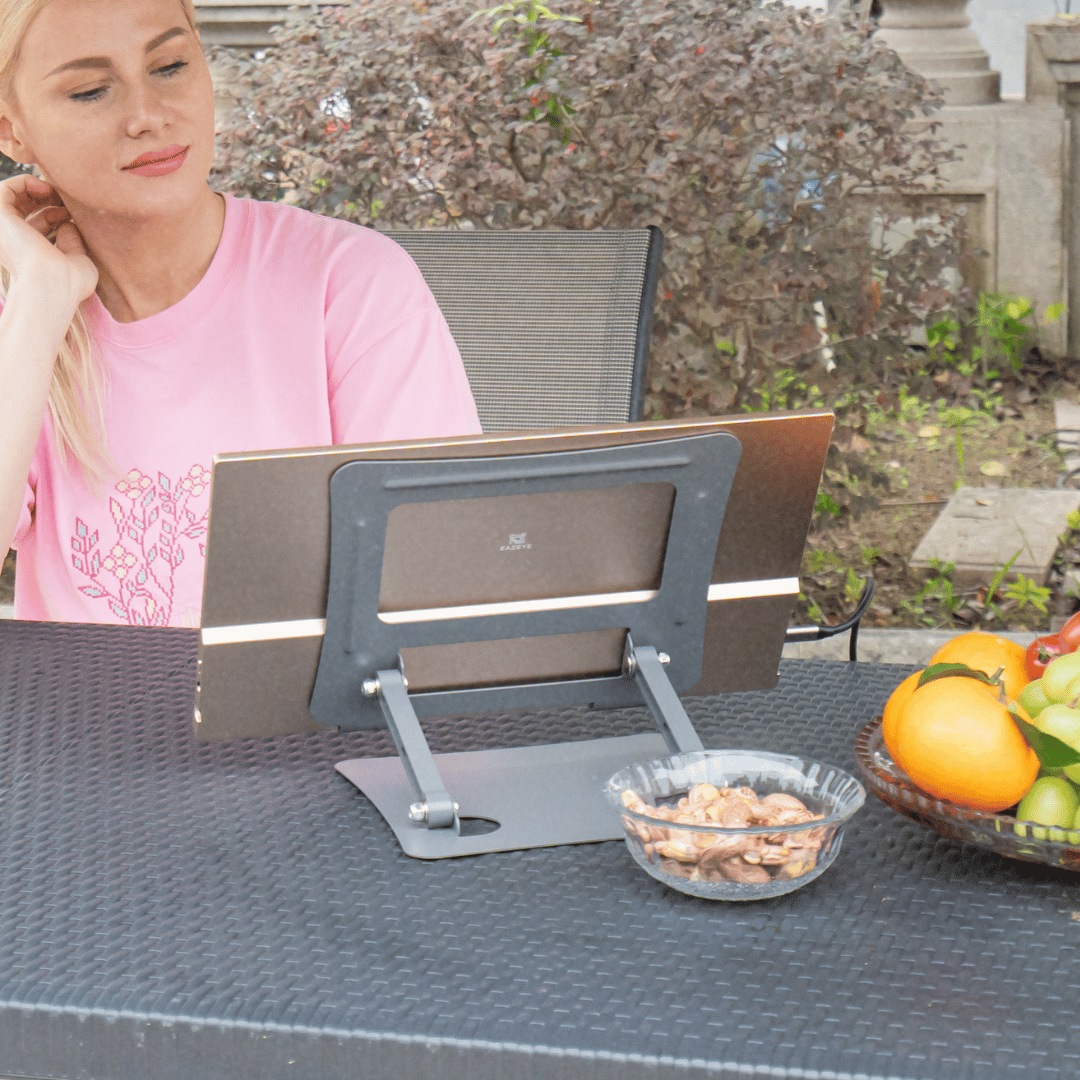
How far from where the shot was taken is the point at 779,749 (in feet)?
3.96

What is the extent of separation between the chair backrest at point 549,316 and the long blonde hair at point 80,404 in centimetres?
54

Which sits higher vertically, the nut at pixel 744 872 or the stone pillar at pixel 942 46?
the stone pillar at pixel 942 46

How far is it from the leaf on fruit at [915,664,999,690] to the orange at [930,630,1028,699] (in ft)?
0.10

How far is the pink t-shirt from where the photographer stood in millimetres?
1748

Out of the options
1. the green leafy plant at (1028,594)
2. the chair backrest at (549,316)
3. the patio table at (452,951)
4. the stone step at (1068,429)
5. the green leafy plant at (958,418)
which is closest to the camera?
the patio table at (452,951)

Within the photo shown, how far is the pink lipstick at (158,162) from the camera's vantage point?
5.48 feet

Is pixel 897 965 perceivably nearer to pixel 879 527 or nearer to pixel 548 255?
pixel 548 255

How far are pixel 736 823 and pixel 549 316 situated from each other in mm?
1206

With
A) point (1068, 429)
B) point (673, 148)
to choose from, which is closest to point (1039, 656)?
point (673, 148)

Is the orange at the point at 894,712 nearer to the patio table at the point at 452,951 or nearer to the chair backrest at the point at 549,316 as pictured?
the patio table at the point at 452,951

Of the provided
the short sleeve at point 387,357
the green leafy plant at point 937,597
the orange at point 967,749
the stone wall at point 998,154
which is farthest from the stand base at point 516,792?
the stone wall at point 998,154

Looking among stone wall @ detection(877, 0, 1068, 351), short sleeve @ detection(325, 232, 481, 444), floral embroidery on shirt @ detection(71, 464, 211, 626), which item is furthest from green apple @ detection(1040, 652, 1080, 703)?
stone wall @ detection(877, 0, 1068, 351)

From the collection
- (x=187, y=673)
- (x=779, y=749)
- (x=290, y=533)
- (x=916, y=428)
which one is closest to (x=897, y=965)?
(x=779, y=749)

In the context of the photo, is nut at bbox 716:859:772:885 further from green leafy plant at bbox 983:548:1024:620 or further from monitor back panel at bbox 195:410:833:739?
green leafy plant at bbox 983:548:1024:620
